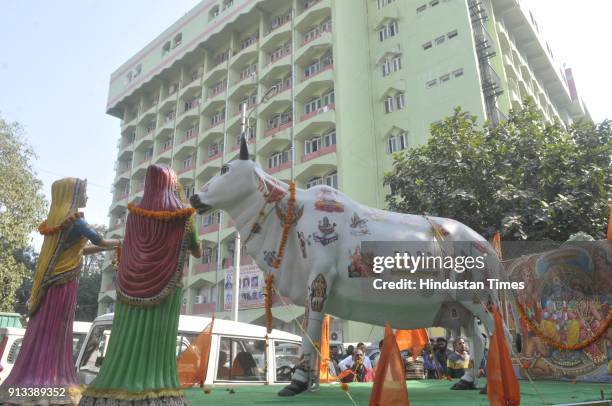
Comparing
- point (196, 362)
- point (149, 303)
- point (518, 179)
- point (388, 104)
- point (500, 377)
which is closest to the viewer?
point (500, 377)

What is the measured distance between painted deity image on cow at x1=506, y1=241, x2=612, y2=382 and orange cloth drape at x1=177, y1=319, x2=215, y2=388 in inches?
189

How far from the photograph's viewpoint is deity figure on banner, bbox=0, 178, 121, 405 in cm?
360

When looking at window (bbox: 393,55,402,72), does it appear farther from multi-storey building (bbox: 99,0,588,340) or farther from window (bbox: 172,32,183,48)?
window (bbox: 172,32,183,48)

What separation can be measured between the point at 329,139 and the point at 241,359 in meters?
20.8

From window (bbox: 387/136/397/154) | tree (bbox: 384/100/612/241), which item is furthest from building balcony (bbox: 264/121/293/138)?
tree (bbox: 384/100/612/241)

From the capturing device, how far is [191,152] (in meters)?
36.0

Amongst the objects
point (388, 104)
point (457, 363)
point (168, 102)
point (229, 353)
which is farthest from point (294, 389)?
point (168, 102)

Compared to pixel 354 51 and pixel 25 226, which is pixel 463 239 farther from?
pixel 354 51

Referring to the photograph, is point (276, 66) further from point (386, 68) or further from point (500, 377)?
point (500, 377)

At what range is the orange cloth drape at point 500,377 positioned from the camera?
3252mm

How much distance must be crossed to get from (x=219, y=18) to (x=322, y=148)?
15.4 m

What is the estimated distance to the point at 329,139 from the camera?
89.3ft

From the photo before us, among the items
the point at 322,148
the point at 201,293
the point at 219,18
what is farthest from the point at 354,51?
the point at 201,293

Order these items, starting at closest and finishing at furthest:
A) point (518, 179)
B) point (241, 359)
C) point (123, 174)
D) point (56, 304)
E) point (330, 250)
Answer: point (56, 304), point (330, 250), point (241, 359), point (518, 179), point (123, 174)
